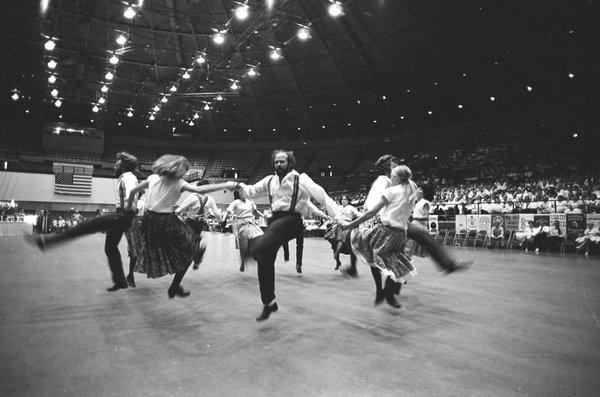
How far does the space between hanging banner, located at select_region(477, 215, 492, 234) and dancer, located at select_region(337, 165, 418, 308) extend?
9418mm

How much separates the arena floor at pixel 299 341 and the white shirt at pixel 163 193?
3.07ft

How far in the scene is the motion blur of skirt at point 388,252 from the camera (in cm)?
358

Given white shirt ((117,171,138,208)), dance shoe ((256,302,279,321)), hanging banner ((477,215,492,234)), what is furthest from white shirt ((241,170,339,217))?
hanging banner ((477,215,492,234))

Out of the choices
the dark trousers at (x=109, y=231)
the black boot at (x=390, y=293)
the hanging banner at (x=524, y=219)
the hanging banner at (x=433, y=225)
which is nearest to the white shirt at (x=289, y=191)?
the black boot at (x=390, y=293)

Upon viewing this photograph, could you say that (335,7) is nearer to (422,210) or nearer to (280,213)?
(422,210)

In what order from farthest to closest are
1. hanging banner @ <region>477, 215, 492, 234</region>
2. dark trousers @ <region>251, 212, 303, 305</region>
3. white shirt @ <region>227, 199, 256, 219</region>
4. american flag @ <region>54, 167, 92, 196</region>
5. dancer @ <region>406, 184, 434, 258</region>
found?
american flag @ <region>54, 167, 92, 196</region> < hanging banner @ <region>477, 215, 492, 234</region> < white shirt @ <region>227, 199, 256, 219</region> < dancer @ <region>406, 184, 434, 258</region> < dark trousers @ <region>251, 212, 303, 305</region>

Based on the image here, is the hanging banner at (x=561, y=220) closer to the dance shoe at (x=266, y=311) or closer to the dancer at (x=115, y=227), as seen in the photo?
the dance shoe at (x=266, y=311)

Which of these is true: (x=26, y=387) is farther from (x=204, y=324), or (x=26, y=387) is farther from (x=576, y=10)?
(x=576, y=10)

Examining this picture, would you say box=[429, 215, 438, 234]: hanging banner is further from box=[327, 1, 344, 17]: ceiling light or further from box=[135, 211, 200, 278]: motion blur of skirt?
box=[135, 211, 200, 278]: motion blur of skirt

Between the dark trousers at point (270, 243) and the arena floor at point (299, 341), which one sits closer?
the arena floor at point (299, 341)

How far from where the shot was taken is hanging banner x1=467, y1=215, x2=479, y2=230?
12.2 metres

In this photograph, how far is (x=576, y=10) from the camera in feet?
49.2

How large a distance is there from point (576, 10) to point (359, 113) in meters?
13.4

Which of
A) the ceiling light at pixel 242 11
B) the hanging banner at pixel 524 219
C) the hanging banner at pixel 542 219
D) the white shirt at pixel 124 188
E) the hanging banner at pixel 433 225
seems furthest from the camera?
the hanging banner at pixel 433 225
